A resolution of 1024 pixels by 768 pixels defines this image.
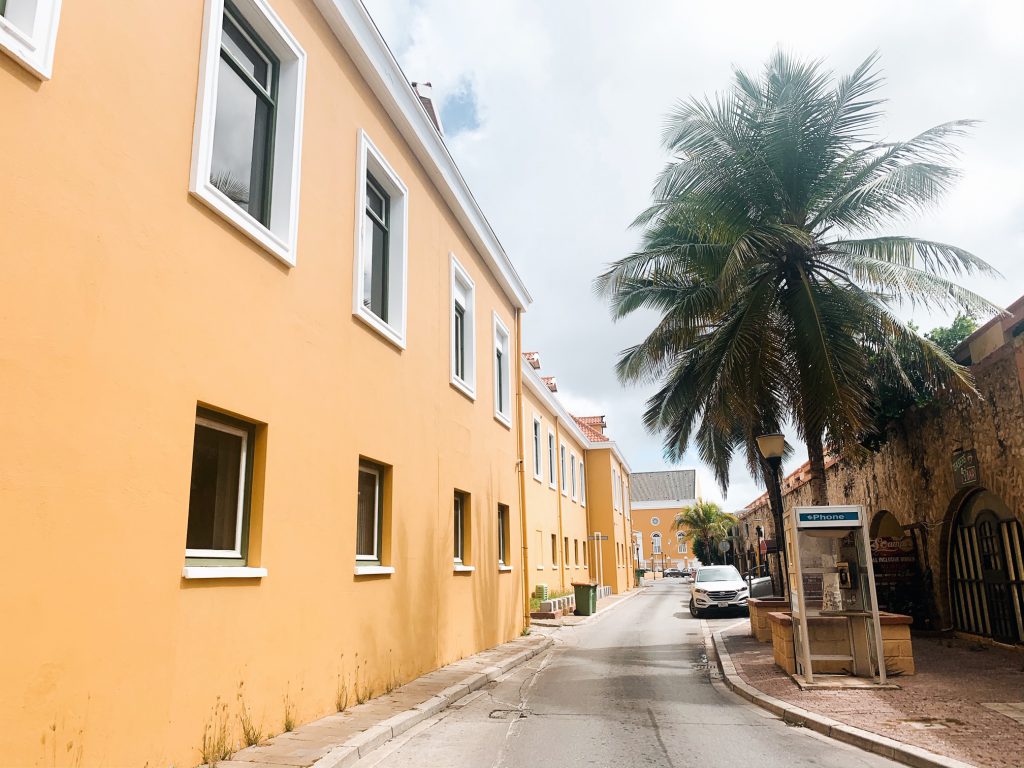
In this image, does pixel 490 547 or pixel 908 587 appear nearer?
pixel 490 547

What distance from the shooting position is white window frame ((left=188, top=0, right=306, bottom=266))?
632 cm

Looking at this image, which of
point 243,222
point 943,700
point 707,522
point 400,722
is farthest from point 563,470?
point 707,522

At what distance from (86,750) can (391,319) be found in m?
6.92

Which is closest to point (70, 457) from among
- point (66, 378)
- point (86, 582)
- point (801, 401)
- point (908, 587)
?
point (66, 378)

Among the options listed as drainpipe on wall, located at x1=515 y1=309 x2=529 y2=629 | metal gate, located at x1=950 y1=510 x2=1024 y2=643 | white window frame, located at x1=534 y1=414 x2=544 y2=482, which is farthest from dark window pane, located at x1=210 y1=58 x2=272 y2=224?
white window frame, located at x1=534 y1=414 x2=544 y2=482

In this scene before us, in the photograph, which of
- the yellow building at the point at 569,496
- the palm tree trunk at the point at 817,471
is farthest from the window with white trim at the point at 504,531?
the palm tree trunk at the point at 817,471

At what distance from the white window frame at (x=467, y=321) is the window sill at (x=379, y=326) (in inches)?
113

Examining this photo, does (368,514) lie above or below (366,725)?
above

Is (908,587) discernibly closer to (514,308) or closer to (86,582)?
(514,308)

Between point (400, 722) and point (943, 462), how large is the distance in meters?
10.9

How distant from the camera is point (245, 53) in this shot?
7.57 meters

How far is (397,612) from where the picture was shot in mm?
9922

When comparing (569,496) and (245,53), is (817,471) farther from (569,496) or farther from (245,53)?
(569,496)

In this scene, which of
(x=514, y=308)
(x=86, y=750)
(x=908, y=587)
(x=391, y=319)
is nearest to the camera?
(x=86, y=750)
